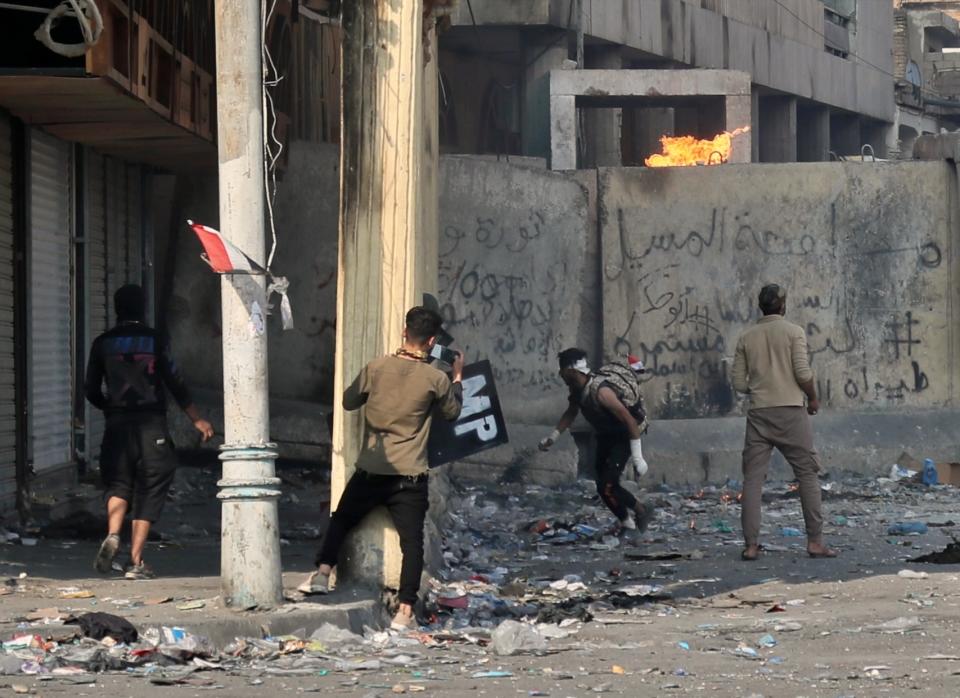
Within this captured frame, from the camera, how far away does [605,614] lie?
9680 mm

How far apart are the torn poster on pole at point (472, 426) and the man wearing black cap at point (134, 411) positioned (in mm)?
1421

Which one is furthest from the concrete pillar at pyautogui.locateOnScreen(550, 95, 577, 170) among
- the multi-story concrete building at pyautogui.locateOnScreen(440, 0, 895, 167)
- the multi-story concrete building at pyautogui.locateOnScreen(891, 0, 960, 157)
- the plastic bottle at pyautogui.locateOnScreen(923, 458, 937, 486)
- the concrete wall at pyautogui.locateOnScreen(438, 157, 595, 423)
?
the multi-story concrete building at pyautogui.locateOnScreen(891, 0, 960, 157)

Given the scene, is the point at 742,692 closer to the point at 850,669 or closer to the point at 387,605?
the point at 850,669

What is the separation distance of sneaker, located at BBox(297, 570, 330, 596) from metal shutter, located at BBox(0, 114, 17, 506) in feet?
13.3

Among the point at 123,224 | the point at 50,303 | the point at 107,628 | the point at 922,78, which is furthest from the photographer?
the point at 922,78

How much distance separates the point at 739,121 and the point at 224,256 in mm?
20254

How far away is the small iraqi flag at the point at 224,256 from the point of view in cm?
841

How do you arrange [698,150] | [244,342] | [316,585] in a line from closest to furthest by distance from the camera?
[244,342] < [316,585] < [698,150]

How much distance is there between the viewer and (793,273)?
18000 mm

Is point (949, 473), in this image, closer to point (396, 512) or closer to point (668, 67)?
point (396, 512)

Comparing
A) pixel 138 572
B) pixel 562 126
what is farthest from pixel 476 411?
pixel 562 126

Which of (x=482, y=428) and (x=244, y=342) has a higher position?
(x=244, y=342)

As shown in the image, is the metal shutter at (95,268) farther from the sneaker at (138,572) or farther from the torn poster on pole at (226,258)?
the torn poster on pole at (226,258)

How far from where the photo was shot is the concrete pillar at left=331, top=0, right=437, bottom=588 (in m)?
9.38
